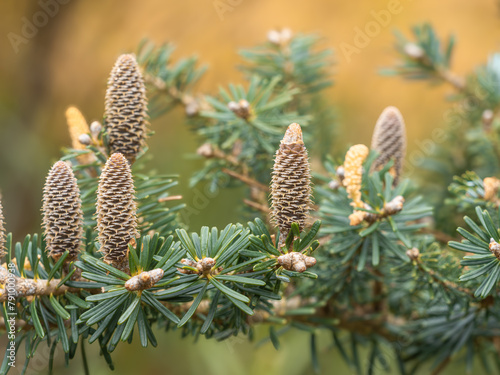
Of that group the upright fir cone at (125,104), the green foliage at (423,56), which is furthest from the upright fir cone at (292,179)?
the green foliage at (423,56)

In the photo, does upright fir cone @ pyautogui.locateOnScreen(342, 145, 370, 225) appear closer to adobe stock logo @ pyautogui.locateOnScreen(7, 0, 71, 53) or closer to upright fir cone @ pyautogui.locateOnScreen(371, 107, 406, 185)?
upright fir cone @ pyautogui.locateOnScreen(371, 107, 406, 185)

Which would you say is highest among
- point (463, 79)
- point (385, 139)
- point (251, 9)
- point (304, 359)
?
point (251, 9)

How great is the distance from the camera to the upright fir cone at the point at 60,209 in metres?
0.33

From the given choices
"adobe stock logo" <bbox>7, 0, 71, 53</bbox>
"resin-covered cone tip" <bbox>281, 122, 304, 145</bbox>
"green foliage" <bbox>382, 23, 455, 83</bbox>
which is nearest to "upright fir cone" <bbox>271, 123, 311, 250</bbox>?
"resin-covered cone tip" <bbox>281, 122, 304, 145</bbox>

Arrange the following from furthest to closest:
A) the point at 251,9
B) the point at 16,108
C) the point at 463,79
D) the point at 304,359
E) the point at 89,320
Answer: the point at 251,9
the point at 16,108
the point at 304,359
the point at 463,79
the point at 89,320

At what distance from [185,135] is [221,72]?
19 centimetres

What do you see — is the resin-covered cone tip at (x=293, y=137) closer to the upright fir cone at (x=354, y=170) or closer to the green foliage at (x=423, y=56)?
the upright fir cone at (x=354, y=170)

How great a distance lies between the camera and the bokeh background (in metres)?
1.09

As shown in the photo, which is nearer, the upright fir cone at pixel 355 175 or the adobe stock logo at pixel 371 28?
the upright fir cone at pixel 355 175

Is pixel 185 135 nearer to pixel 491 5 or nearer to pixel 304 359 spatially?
pixel 304 359

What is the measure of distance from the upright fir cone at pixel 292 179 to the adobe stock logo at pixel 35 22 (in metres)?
0.88

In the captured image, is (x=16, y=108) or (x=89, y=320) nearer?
(x=89, y=320)

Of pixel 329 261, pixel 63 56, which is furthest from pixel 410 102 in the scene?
pixel 329 261

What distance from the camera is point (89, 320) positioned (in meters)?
0.31
